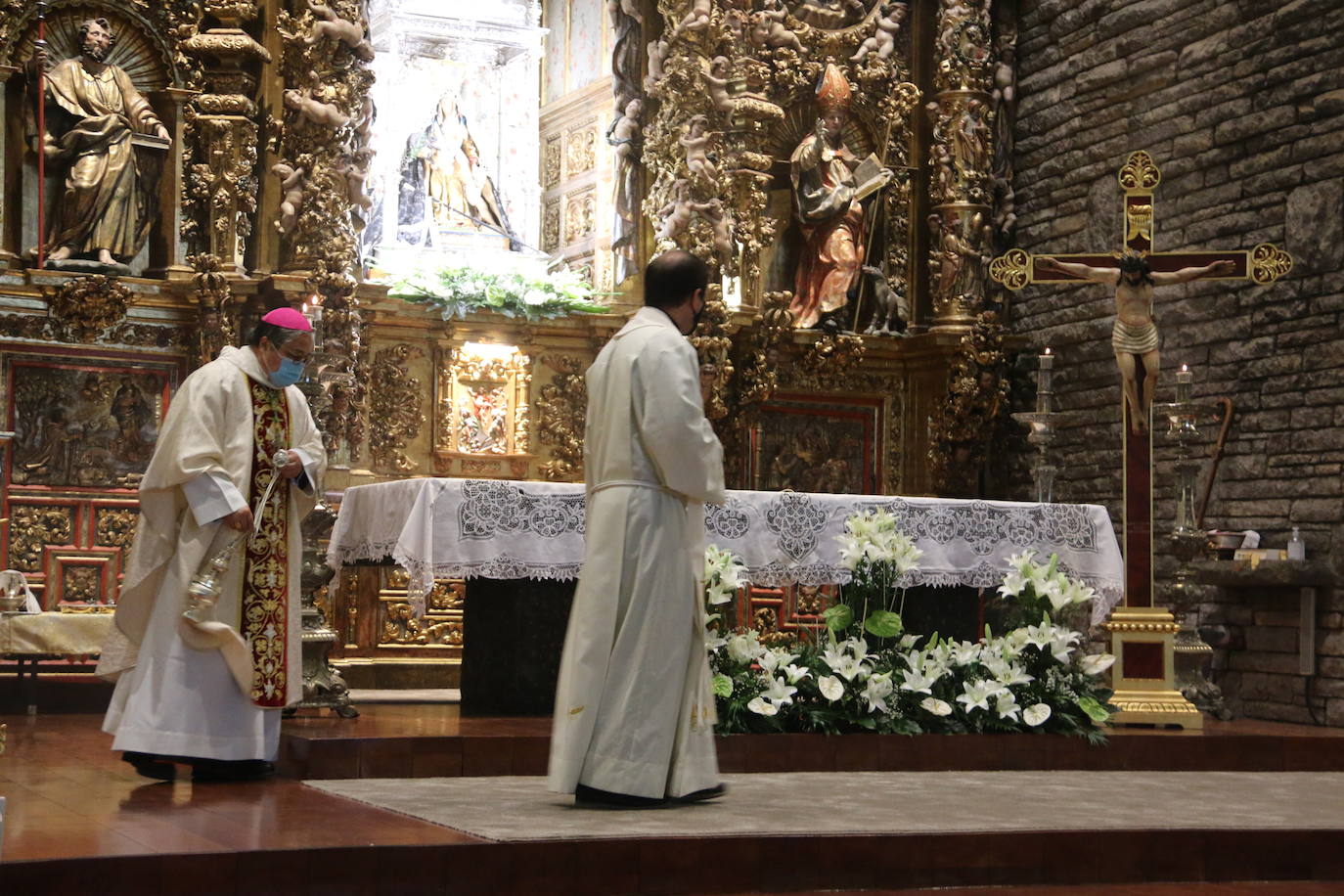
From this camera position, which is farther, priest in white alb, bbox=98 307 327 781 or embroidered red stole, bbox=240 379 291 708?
embroidered red stole, bbox=240 379 291 708

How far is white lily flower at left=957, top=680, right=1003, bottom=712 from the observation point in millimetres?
7629

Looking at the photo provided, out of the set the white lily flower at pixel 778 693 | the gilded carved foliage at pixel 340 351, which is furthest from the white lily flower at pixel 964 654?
the gilded carved foliage at pixel 340 351

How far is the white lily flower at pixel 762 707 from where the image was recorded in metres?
7.26

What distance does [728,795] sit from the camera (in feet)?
19.5

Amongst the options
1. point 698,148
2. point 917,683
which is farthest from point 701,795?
point 698,148

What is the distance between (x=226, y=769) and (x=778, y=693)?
2222 millimetres

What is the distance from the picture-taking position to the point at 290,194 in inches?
408

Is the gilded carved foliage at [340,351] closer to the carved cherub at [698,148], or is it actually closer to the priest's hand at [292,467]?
the carved cherub at [698,148]

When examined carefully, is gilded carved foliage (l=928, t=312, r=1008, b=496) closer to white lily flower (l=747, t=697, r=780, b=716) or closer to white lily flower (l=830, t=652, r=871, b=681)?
white lily flower (l=830, t=652, r=871, b=681)

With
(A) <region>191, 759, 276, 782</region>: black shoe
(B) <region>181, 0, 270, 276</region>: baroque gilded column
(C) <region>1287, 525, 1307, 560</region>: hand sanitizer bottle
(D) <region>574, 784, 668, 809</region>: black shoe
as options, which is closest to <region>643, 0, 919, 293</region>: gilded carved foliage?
(B) <region>181, 0, 270, 276</region>: baroque gilded column

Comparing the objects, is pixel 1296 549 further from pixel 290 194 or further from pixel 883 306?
pixel 290 194

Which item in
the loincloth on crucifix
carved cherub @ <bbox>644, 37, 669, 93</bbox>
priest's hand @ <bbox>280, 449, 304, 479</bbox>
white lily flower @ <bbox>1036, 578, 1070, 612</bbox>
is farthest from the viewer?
carved cherub @ <bbox>644, 37, 669, 93</bbox>

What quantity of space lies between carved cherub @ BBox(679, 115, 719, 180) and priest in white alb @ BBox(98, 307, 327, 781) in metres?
5.07

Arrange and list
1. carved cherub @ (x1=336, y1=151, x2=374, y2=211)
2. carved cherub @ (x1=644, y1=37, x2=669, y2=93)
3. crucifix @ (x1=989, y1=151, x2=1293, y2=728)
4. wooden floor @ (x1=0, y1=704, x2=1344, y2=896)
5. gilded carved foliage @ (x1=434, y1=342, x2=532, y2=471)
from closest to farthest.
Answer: wooden floor @ (x1=0, y1=704, x2=1344, y2=896) → crucifix @ (x1=989, y1=151, x2=1293, y2=728) → carved cherub @ (x1=336, y1=151, x2=374, y2=211) → gilded carved foliage @ (x1=434, y1=342, x2=532, y2=471) → carved cherub @ (x1=644, y1=37, x2=669, y2=93)
